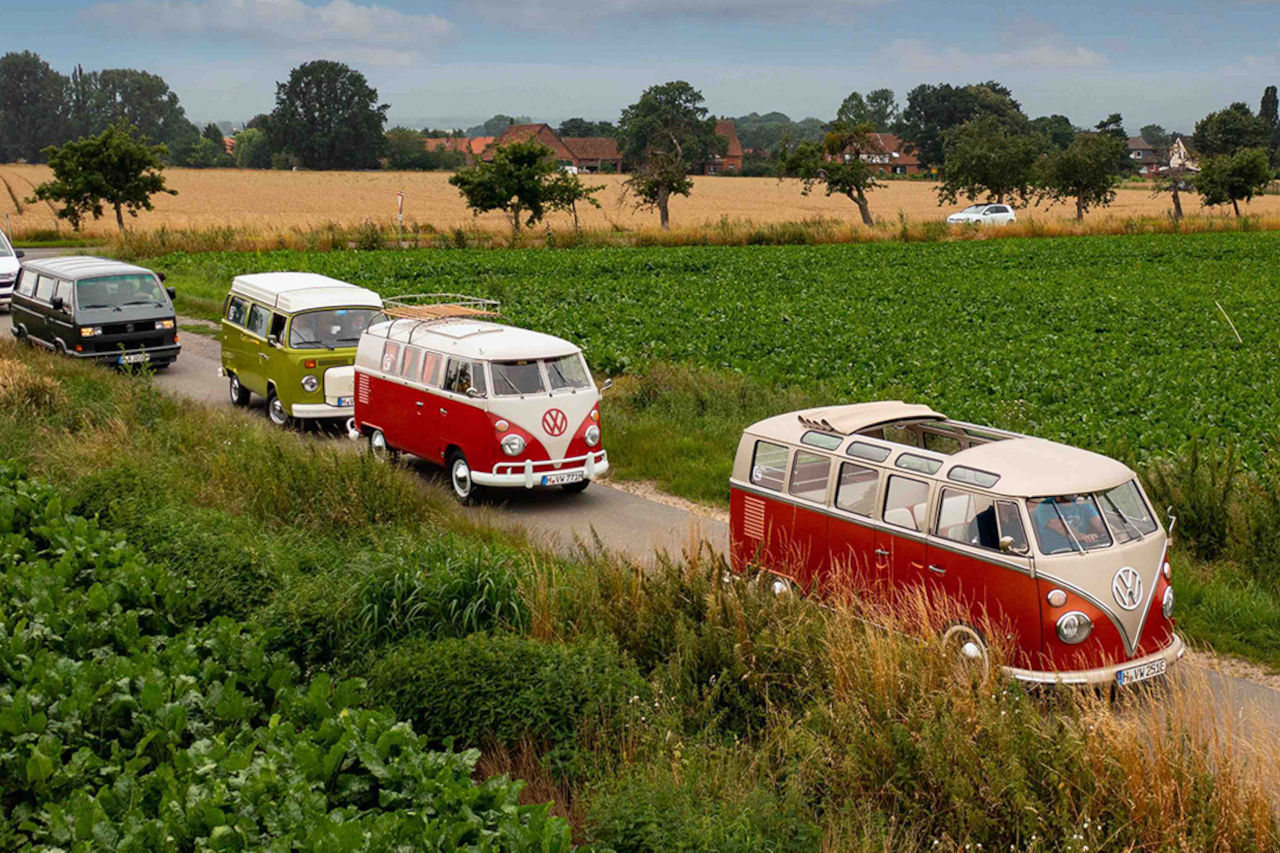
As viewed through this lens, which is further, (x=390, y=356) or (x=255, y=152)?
(x=255, y=152)

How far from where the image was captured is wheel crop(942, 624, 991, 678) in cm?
795

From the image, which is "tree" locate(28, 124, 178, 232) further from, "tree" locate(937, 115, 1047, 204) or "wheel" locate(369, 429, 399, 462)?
"tree" locate(937, 115, 1047, 204)

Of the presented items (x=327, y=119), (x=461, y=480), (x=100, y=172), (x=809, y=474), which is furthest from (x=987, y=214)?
(x=327, y=119)

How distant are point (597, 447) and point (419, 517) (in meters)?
3.10

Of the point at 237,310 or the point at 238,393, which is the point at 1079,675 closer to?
the point at 237,310

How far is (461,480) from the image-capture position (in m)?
14.9

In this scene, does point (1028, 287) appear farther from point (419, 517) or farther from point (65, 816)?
point (65, 816)

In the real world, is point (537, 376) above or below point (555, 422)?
above

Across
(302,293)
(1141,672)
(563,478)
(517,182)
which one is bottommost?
(1141,672)

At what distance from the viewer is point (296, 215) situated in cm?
6462

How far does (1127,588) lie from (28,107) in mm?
159364

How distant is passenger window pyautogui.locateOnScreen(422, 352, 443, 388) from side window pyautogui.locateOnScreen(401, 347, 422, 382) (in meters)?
0.18

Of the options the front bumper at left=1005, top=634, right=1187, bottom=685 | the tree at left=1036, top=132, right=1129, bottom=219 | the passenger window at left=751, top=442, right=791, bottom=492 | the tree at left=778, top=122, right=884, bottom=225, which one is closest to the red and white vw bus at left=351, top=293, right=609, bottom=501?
the passenger window at left=751, top=442, right=791, bottom=492

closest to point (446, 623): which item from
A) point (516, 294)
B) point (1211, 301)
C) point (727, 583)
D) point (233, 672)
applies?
point (233, 672)
